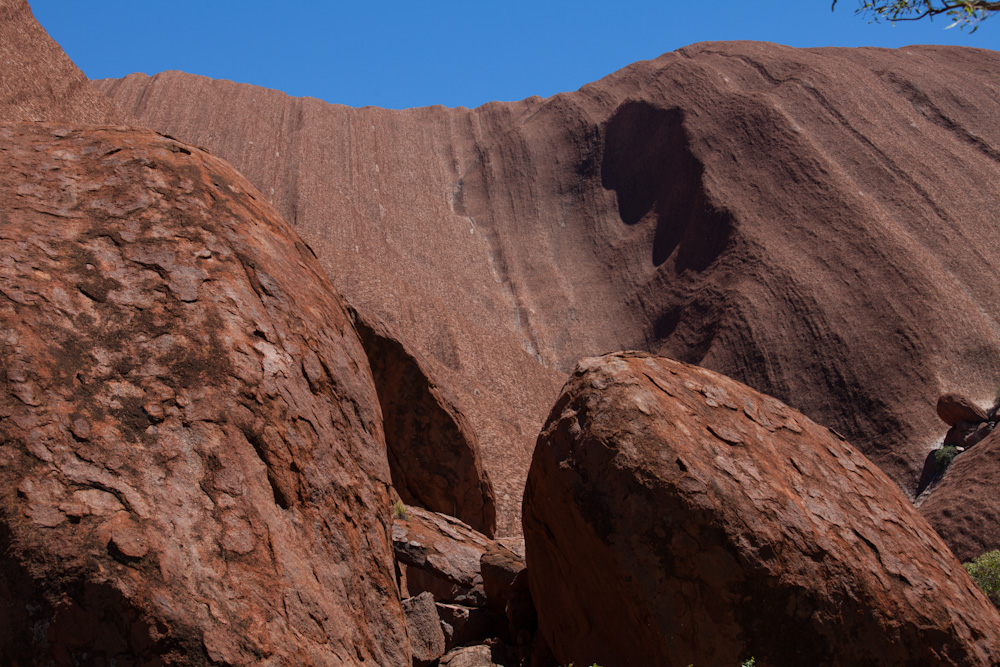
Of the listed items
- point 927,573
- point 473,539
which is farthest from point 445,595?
point 927,573

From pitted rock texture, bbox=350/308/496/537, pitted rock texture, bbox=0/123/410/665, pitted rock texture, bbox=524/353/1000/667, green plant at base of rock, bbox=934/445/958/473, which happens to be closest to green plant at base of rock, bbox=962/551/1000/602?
pitted rock texture, bbox=524/353/1000/667

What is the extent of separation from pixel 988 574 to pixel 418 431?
21.5 ft

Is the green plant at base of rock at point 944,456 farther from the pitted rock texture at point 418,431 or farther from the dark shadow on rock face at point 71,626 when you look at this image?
the dark shadow on rock face at point 71,626

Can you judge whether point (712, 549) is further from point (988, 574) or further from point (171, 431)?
point (988, 574)

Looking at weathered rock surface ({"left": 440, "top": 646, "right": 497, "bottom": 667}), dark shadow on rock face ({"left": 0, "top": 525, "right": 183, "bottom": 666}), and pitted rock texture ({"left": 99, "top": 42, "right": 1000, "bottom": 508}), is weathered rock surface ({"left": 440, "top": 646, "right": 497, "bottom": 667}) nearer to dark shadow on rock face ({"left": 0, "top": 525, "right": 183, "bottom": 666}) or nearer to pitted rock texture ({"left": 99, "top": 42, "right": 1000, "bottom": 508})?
dark shadow on rock face ({"left": 0, "top": 525, "right": 183, "bottom": 666})

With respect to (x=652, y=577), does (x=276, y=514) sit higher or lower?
higher

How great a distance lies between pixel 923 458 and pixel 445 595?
68.4 feet

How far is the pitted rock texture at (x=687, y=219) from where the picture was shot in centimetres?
2614

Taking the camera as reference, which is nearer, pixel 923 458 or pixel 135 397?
pixel 135 397

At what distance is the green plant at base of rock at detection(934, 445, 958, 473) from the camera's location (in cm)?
2164

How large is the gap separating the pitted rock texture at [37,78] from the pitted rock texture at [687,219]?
8.59m

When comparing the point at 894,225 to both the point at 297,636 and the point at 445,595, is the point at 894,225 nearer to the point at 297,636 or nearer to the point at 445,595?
the point at 445,595

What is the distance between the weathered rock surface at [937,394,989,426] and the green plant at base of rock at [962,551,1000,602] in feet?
49.4

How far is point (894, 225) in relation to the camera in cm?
3083
